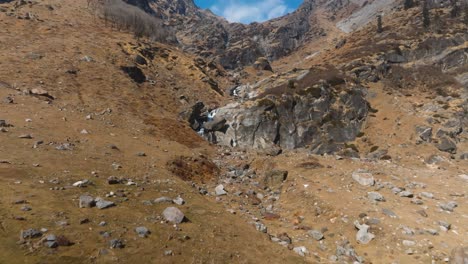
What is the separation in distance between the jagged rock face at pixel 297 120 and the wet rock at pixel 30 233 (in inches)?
1433

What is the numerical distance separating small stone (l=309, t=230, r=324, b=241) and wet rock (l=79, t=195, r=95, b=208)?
12.2 metres

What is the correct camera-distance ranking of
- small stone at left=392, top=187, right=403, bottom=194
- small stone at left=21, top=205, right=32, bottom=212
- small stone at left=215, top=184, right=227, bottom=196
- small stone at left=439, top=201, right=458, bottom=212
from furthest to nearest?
1. small stone at left=215, top=184, right=227, bottom=196
2. small stone at left=392, top=187, right=403, bottom=194
3. small stone at left=439, top=201, right=458, bottom=212
4. small stone at left=21, top=205, right=32, bottom=212

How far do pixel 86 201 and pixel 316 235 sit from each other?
1272 centimetres

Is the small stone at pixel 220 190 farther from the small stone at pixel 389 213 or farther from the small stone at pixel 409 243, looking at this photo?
the small stone at pixel 409 243

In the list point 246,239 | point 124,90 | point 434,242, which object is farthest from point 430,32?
point 246,239

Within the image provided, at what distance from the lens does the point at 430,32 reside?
88062 mm

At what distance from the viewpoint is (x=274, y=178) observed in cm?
2600

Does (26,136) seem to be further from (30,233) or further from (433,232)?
(433,232)

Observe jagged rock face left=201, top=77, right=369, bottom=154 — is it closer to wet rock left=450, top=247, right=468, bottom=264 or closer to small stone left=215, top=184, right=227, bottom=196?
small stone left=215, top=184, right=227, bottom=196

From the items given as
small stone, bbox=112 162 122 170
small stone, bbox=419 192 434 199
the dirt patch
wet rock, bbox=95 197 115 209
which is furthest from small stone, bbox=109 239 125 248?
small stone, bbox=419 192 434 199

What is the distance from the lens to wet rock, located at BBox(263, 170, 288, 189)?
25.6 metres

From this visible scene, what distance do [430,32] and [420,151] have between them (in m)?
59.1

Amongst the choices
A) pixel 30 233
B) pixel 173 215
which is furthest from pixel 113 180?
pixel 30 233

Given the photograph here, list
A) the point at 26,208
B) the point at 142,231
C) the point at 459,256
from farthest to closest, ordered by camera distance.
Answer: the point at 459,256 < the point at 142,231 < the point at 26,208
